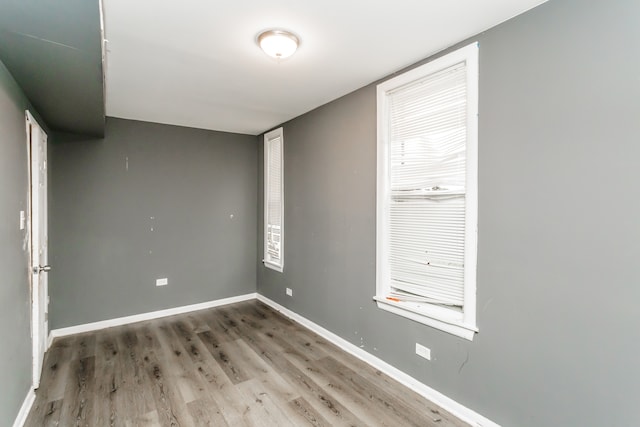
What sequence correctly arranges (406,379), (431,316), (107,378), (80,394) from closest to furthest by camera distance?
(431,316) < (80,394) < (406,379) < (107,378)

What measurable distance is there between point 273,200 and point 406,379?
2.92 meters

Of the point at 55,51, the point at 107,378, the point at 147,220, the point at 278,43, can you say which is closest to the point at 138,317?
the point at 147,220

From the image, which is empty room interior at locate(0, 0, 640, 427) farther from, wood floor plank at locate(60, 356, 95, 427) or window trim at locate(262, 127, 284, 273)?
window trim at locate(262, 127, 284, 273)

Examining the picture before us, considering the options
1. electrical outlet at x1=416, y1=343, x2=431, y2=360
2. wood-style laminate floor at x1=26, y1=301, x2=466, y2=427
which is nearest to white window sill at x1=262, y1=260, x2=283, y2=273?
wood-style laminate floor at x1=26, y1=301, x2=466, y2=427

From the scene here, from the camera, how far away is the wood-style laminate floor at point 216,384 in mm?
2172

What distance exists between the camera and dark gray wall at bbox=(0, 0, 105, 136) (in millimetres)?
1368

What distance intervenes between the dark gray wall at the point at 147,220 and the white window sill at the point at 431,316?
9.06ft

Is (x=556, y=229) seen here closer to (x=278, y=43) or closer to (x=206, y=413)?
(x=278, y=43)

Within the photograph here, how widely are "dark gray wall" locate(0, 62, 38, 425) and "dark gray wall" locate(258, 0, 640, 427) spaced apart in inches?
108

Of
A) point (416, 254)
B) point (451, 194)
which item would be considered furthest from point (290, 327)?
point (451, 194)

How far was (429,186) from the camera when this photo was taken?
240cm

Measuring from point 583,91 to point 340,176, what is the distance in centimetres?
203

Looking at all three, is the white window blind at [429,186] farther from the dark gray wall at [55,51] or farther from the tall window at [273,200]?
the dark gray wall at [55,51]

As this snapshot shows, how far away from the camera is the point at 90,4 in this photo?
133 cm
